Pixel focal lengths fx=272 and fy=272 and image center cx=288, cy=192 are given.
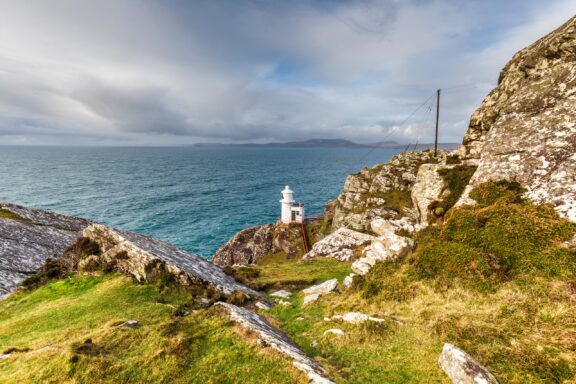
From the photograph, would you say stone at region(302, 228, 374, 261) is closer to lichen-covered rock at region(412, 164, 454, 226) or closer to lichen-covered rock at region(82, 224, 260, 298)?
lichen-covered rock at region(412, 164, 454, 226)

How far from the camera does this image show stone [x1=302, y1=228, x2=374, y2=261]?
29.7 metres

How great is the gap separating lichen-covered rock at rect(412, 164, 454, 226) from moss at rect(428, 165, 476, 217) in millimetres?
377

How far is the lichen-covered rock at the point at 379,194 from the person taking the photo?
4788 centimetres

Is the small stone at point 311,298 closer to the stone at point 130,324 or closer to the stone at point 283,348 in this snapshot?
the stone at point 283,348

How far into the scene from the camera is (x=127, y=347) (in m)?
8.77

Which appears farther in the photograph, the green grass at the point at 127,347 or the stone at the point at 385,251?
the stone at the point at 385,251

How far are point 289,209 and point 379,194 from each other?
71.1 ft

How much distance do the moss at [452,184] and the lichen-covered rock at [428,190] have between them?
0.38 metres

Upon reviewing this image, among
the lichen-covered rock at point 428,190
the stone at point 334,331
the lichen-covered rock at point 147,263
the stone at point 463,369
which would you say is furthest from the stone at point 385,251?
the stone at point 463,369

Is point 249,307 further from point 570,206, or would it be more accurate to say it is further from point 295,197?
point 295,197

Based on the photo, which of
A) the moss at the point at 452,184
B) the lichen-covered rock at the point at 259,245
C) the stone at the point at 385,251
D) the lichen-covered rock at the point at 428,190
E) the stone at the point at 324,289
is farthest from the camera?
the lichen-covered rock at the point at 259,245

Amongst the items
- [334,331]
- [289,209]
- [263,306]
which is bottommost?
[289,209]

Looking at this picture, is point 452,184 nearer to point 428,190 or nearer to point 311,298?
point 428,190

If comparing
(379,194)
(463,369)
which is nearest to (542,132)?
(463,369)
